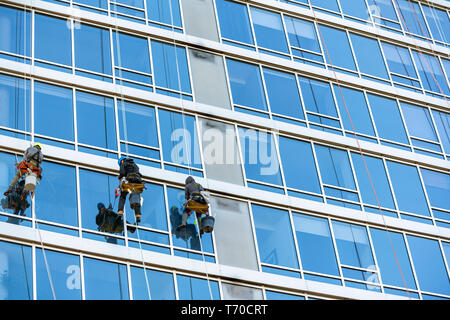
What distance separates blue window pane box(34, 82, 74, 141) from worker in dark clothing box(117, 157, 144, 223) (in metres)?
1.75

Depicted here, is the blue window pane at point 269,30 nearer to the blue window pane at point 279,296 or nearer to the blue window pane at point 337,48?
the blue window pane at point 337,48

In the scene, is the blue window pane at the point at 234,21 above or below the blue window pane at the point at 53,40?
above

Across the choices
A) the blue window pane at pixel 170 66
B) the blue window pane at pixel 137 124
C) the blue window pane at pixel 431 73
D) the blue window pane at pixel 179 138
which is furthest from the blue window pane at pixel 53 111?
the blue window pane at pixel 431 73

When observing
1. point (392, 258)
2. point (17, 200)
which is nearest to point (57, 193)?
point (17, 200)

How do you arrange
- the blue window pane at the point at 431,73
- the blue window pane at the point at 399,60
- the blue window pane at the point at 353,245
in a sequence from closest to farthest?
1. the blue window pane at the point at 353,245
2. the blue window pane at the point at 399,60
3. the blue window pane at the point at 431,73

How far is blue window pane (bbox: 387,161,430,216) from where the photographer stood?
25.5 meters

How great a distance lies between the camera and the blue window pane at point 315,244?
23.0 m

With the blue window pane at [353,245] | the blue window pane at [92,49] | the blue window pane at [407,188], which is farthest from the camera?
the blue window pane at [407,188]

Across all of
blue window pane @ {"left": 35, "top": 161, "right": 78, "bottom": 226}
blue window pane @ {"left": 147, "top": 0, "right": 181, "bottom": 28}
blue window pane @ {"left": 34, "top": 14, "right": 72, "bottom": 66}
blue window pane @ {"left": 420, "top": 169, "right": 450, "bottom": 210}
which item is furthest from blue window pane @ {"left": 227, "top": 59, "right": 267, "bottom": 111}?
blue window pane @ {"left": 35, "top": 161, "right": 78, "bottom": 226}

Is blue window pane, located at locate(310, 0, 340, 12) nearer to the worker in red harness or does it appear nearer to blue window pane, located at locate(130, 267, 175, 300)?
blue window pane, located at locate(130, 267, 175, 300)

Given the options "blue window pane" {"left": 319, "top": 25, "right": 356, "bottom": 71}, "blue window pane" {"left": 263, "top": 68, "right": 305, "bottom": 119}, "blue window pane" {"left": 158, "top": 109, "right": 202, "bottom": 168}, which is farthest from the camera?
"blue window pane" {"left": 319, "top": 25, "right": 356, "bottom": 71}

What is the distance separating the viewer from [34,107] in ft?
72.6

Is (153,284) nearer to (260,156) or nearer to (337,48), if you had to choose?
(260,156)

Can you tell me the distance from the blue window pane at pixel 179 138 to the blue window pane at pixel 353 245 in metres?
4.05
